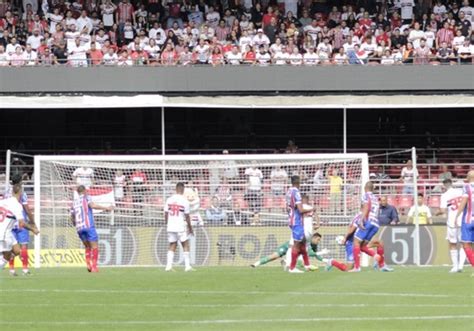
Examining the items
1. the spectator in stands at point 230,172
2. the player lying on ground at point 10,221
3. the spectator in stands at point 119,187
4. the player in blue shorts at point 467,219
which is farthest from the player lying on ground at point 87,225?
the player in blue shorts at point 467,219

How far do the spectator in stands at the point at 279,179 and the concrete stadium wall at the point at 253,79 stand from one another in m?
4.16

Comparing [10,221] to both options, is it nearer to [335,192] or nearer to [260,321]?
[260,321]

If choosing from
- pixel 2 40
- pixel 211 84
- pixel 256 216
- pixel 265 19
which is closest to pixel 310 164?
pixel 256 216

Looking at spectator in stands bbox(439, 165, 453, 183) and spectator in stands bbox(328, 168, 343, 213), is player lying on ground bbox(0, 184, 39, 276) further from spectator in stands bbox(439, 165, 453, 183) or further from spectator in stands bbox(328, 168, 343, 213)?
spectator in stands bbox(439, 165, 453, 183)

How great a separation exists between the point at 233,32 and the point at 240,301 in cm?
1960

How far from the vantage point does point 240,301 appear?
53.0 ft

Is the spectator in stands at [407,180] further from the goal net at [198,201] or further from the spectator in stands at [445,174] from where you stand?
the goal net at [198,201]

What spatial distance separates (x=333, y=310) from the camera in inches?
593

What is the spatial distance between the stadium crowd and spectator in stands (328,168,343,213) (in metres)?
5.34

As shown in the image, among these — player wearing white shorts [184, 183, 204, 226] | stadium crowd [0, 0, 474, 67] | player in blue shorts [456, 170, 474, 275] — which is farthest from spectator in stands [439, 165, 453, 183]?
player in blue shorts [456, 170, 474, 275]

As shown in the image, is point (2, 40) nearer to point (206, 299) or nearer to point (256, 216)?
point (256, 216)

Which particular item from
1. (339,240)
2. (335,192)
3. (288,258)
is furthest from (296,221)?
(335,192)

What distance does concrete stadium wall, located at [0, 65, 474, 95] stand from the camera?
33469 mm

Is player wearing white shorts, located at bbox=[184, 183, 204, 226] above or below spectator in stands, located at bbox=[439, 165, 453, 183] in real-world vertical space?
below
